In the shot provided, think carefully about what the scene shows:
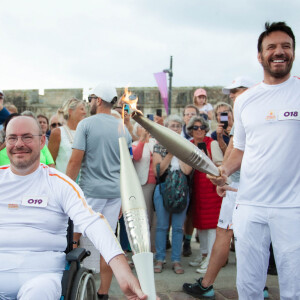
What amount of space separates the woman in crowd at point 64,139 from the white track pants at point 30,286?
76.9 inches

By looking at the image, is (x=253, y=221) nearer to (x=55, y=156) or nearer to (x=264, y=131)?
(x=264, y=131)

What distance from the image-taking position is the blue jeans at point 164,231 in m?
4.29

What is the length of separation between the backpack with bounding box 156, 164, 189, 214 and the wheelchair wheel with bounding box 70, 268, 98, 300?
81.7 inches

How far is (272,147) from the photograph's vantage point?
2221 mm

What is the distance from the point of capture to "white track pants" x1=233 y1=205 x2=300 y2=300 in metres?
2.13

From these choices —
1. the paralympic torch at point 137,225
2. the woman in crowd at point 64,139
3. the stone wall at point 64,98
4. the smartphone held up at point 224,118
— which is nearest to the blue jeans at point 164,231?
the smartphone held up at point 224,118

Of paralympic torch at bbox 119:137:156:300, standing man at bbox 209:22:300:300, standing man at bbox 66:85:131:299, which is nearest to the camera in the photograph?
paralympic torch at bbox 119:137:156:300

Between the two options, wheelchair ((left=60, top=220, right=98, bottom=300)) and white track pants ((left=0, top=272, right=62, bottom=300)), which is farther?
wheelchair ((left=60, top=220, right=98, bottom=300))

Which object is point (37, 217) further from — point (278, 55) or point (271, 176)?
point (278, 55)

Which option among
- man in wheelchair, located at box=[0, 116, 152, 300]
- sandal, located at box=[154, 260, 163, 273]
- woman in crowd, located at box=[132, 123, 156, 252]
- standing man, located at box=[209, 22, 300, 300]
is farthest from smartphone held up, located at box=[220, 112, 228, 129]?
man in wheelchair, located at box=[0, 116, 152, 300]

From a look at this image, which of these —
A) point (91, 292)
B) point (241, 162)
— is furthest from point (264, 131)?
point (91, 292)

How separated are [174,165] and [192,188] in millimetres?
367

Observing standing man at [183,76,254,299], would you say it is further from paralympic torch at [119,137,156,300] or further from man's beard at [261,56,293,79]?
paralympic torch at [119,137,156,300]

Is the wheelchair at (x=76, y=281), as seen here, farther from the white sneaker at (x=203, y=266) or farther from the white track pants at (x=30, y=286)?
the white sneaker at (x=203, y=266)
